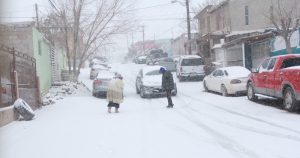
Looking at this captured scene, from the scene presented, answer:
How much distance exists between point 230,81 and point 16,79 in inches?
381

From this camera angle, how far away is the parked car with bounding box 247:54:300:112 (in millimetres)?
15027

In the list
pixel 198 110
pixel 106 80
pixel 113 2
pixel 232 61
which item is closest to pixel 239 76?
pixel 198 110

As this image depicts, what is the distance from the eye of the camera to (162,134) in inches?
468

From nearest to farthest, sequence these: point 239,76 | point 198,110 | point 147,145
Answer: point 147,145 < point 198,110 < point 239,76

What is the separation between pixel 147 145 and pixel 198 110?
305 inches

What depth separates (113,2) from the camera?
38.8 meters

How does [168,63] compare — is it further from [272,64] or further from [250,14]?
[272,64]

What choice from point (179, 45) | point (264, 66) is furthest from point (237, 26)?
point (179, 45)

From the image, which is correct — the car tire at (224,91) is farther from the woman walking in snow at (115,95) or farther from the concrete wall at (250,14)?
the concrete wall at (250,14)

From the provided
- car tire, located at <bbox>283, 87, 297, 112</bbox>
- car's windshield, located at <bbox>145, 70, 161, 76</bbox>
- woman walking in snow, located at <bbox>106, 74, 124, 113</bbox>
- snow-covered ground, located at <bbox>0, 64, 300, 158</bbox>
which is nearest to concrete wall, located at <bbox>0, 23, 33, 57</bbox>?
snow-covered ground, located at <bbox>0, 64, 300, 158</bbox>

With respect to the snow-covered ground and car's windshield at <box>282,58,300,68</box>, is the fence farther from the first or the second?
car's windshield at <box>282,58,300,68</box>

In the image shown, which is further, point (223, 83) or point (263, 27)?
point (263, 27)

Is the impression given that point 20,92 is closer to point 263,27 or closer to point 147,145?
point 147,145

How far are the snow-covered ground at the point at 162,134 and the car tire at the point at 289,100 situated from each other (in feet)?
0.98
